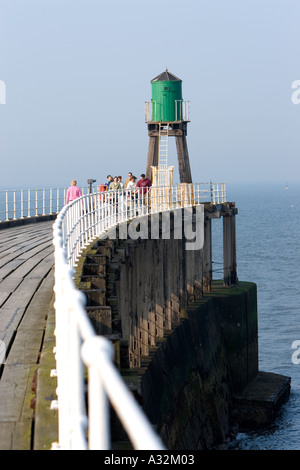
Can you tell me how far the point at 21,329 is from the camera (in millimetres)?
8359

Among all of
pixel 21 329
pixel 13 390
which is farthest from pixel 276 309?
pixel 13 390

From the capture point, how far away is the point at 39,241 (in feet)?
64.7

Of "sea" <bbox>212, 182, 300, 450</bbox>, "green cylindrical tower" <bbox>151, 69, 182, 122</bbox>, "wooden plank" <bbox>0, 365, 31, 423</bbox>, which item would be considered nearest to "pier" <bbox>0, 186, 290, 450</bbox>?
"wooden plank" <bbox>0, 365, 31, 423</bbox>

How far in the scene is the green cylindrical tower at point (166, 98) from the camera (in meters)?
34.1

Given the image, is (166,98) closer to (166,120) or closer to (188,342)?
(166,120)

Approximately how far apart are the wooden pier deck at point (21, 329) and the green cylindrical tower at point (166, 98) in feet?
56.9

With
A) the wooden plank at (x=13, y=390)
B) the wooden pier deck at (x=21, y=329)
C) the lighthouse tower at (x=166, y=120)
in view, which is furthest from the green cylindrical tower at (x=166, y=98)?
the wooden plank at (x=13, y=390)

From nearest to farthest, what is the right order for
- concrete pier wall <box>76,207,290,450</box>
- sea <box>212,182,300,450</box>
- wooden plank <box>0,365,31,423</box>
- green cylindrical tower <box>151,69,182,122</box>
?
wooden plank <box>0,365,31,423</box>
concrete pier wall <box>76,207,290,450</box>
sea <box>212,182,300,450</box>
green cylindrical tower <box>151,69,182,122</box>

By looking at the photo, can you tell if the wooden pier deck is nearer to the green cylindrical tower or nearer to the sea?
the sea

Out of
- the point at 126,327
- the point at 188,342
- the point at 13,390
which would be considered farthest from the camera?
the point at 188,342

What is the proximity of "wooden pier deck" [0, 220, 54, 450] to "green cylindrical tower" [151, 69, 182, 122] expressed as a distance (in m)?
17.4

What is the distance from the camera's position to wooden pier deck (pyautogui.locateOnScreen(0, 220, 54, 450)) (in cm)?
532

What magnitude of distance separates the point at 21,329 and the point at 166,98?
27.0 metres
